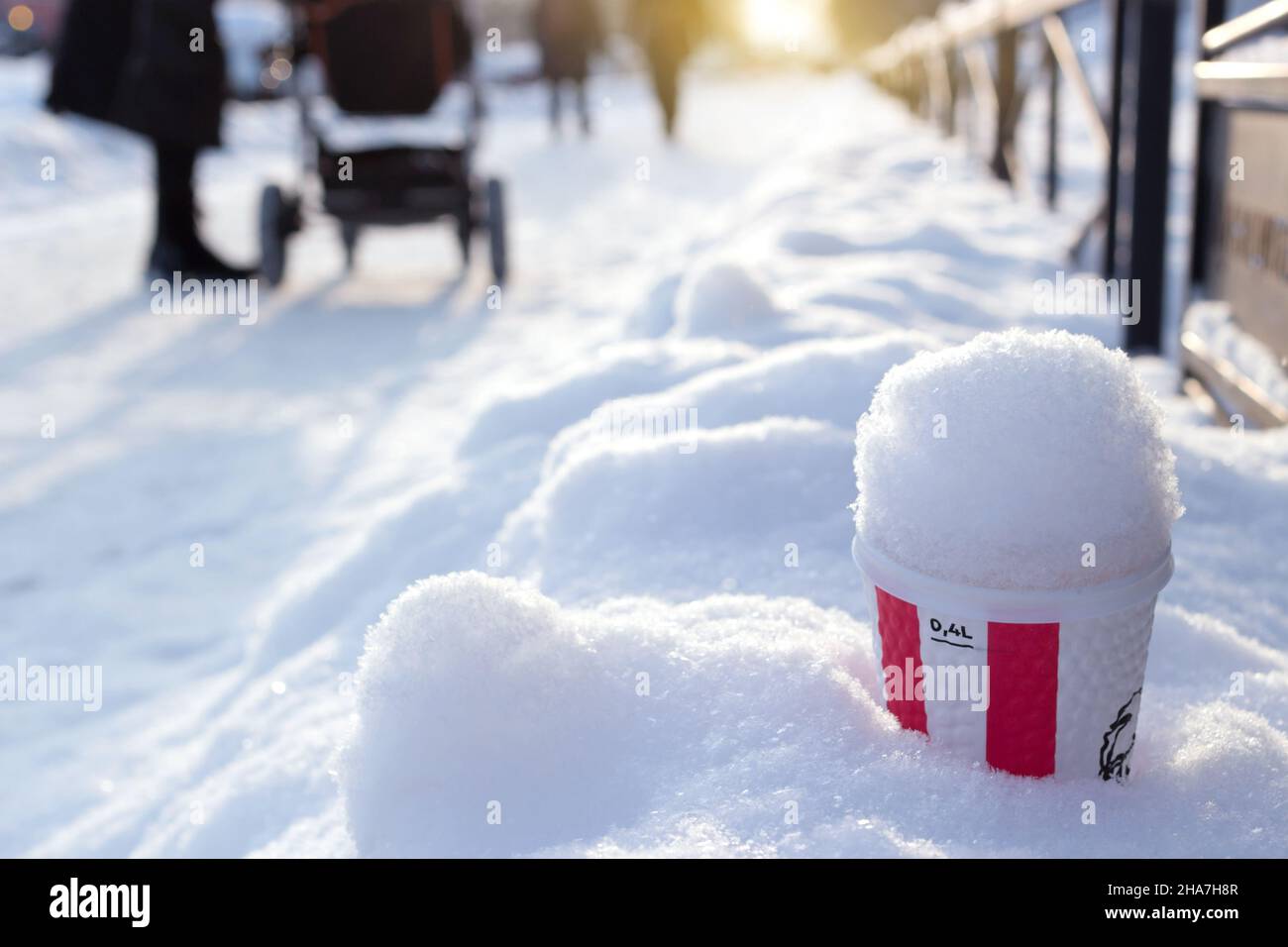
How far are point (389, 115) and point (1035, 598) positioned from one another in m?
5.43

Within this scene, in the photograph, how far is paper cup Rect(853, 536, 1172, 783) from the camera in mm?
1109

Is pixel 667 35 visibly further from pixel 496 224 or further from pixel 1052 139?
pixel 496 224

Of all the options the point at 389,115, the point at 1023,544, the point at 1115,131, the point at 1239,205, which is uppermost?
the point at 389,115

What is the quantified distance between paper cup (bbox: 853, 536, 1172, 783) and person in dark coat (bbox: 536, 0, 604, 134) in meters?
14.2

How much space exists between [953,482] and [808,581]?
23.4 inches

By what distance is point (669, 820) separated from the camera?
3.79ft

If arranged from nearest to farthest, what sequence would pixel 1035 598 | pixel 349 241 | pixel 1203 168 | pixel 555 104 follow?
pixel 1035 598 < pixel 1203 168 < pixel 349 241 < pixel 555 104

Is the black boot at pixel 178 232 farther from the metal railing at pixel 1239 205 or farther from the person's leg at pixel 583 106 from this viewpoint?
the person's leg at pixel 583 106

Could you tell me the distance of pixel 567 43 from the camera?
14906 mm

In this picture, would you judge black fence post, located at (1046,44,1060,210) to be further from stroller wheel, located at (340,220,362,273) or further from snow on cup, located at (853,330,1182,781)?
snow on cup, located at (853,330,1182,781)

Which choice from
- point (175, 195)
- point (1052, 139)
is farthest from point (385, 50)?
point (1052, 139)

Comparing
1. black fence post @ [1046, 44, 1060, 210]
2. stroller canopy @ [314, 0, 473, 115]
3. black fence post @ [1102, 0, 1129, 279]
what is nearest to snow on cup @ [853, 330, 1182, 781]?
black fence post @ [1102, 0, 1129, 279]
